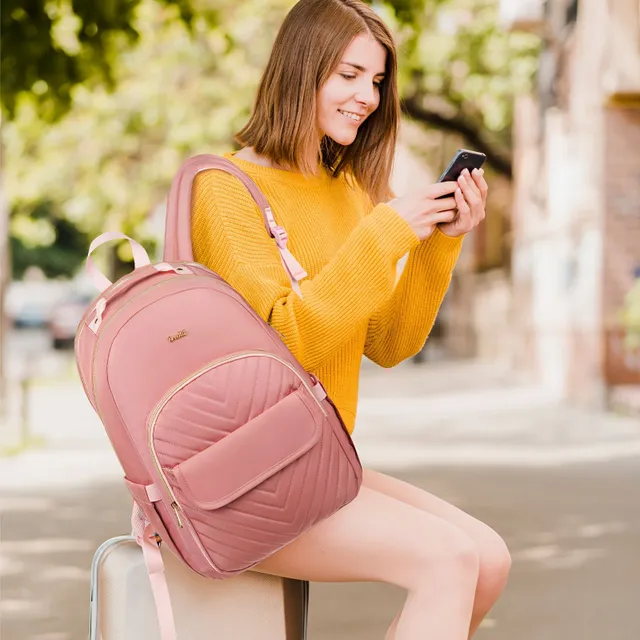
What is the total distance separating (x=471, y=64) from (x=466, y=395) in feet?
24.3

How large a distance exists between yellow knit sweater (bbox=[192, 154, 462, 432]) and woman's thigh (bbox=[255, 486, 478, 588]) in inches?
13.4

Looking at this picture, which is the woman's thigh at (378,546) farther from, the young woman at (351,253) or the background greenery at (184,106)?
the background greenery at (184,106)

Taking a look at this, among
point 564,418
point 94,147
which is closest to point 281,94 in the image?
point 564,418

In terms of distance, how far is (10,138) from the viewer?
81.4ft

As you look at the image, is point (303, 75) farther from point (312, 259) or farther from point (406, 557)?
point (406, 557)

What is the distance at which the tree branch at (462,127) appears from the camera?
24625mm

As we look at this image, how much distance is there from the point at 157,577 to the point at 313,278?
666 millimetres

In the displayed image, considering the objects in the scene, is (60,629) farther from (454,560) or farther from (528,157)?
(528,157)

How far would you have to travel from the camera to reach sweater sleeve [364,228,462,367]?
9.41 ft

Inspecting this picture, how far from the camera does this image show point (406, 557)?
245 centimetres

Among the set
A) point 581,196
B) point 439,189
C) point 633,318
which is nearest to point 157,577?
point 439,189

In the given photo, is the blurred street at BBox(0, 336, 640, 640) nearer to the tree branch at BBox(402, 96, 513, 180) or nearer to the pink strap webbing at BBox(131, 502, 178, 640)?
the pink strap webbing at BBox(131, 502, 178, 640)

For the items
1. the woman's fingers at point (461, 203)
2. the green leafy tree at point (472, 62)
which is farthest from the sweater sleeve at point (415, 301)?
the green leafy tree at point (472, 62)

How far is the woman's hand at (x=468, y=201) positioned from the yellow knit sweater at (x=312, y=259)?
59mm
